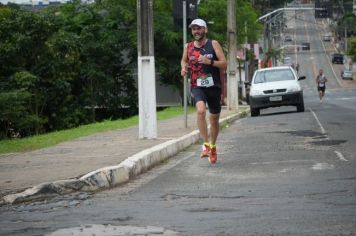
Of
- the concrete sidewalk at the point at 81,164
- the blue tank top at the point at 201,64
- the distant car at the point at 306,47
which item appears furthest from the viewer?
the distant car at the point at 306,47

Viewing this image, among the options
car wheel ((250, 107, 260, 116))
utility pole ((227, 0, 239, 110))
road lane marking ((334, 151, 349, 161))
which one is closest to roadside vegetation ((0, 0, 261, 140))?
utility pole ((227, 0, 239, 110))

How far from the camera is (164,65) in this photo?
130 ft

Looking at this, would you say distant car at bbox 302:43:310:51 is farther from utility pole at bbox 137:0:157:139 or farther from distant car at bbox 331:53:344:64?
utility pole at bbox 137:0:157:139

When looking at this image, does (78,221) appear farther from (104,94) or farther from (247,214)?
(104,94)

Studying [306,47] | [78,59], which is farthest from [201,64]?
[306,47]

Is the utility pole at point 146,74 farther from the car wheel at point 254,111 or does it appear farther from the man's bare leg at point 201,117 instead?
the car wheel at point 254,111

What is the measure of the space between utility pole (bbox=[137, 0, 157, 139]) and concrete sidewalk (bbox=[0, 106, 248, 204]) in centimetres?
30

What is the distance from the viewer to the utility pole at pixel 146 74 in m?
14.2

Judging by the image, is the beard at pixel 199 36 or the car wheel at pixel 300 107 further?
the car wheel at pixel 300 107

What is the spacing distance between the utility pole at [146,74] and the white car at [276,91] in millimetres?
12609

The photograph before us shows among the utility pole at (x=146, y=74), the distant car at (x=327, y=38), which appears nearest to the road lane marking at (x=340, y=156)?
the utility pole at (x=146, y=74)

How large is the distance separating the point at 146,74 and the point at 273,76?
1382 centimetres

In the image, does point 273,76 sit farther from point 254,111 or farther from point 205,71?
point 205,71

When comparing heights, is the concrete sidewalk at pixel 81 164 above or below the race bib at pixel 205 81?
below
